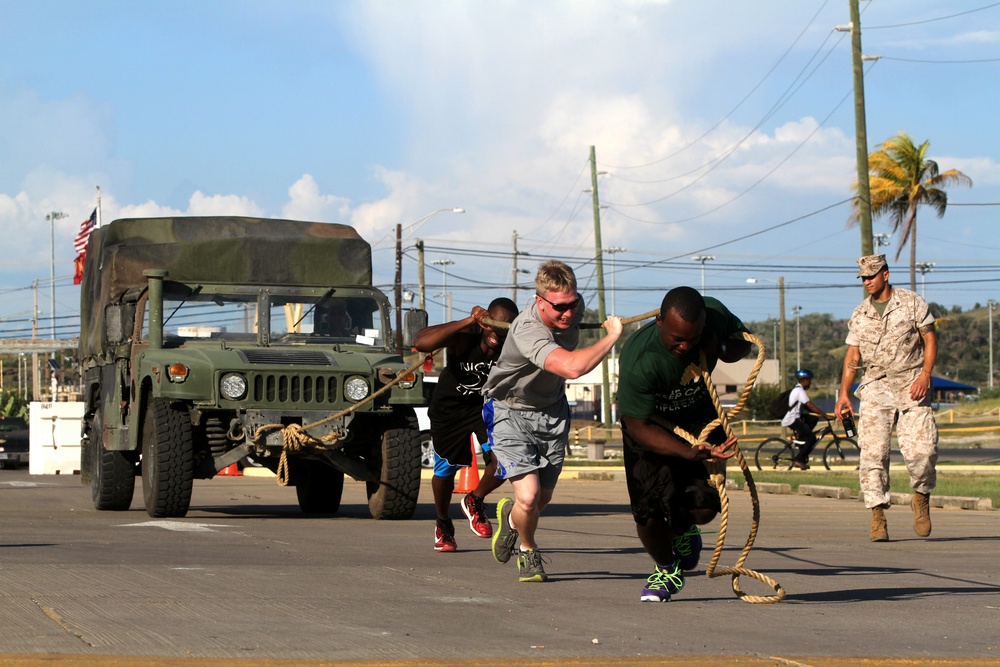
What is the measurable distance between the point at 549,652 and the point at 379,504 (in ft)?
24.4

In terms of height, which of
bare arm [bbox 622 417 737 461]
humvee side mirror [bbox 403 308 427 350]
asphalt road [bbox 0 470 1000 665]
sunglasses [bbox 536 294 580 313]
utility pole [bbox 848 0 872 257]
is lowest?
asphalt road [bbox 0 470 1000 665]

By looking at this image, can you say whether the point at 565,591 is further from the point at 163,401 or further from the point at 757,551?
the point at 163,401

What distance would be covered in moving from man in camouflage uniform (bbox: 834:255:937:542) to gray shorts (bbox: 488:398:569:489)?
3.41 meters

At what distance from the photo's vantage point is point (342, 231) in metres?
14.6

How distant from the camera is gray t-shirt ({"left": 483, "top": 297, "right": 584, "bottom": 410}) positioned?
7.08 metres

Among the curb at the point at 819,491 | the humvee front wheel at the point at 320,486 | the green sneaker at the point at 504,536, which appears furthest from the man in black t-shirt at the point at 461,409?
the curb at the point at 819,491

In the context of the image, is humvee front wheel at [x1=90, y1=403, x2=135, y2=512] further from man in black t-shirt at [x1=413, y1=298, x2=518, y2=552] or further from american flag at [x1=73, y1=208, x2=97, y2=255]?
american flag at [x1=73, y1=208, x2=97, y2=255]

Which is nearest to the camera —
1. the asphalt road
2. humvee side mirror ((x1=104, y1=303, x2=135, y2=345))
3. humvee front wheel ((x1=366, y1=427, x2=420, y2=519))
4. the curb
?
the asphalt road

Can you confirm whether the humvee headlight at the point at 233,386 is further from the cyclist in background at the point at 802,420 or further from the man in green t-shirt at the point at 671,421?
the cyclist in background at the point at 802,420

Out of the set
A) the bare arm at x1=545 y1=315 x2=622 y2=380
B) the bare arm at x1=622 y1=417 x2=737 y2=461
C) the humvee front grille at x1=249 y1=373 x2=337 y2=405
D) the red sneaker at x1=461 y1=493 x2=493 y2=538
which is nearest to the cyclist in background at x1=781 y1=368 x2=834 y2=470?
the humvee front grille at x1=249 y1=373 x2=337 y2=405

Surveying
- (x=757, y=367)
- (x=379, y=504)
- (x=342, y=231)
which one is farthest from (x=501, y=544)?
(x=342, y=231)

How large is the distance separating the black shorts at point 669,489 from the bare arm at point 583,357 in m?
0.40

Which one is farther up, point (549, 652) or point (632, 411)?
point (632, 411)

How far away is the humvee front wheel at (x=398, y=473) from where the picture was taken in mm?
12336
